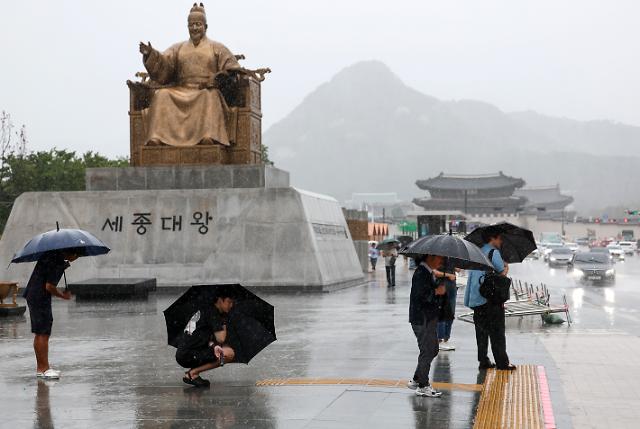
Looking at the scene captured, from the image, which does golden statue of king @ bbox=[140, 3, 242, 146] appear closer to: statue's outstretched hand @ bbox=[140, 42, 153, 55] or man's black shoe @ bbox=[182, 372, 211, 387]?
statue's outstretched hand @ bbox=[140, 42, 153, 55]

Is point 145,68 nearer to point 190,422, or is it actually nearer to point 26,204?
point 26,204

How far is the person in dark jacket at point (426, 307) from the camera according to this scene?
340 inches

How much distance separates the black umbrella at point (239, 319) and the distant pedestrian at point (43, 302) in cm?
141

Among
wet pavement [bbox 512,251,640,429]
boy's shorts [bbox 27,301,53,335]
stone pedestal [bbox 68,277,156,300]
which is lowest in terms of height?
wet pavement [bbox 512,251,640,429]

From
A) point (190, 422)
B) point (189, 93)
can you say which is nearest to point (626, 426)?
point (190, 422)

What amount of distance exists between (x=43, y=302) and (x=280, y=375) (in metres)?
2.60

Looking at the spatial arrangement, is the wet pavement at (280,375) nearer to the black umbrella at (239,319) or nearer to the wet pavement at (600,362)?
the wet pavement at (600,362)

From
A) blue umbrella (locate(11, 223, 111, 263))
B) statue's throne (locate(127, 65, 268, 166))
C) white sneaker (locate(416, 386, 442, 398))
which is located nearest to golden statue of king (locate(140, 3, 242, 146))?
statue's throne (locate(127, 65, 268, 166))

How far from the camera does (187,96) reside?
897 inches

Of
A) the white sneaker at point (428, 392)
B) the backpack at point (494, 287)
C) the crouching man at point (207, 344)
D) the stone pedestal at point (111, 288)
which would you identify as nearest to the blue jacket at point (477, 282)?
the backpack at point (494, 287)

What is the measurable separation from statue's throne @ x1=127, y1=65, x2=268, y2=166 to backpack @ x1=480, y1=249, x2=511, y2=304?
45.0 feet

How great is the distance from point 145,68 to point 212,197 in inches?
143

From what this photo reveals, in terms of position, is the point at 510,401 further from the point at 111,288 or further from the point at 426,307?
the point at 111,288

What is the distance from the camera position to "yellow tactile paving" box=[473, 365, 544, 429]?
7.28m
